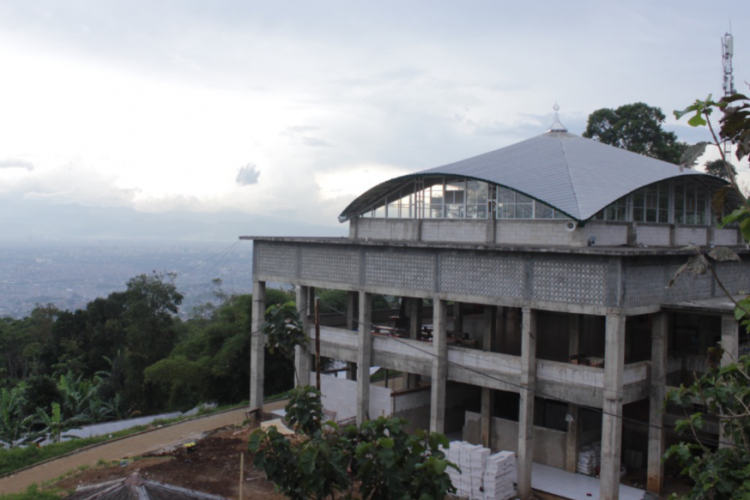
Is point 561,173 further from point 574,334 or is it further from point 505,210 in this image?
point 574,334

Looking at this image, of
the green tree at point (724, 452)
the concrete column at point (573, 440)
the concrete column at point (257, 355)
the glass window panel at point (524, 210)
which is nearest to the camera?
the green tree at point (724, 452)

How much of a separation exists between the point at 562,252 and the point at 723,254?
11446mm

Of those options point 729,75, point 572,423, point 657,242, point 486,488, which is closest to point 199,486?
point 486,488

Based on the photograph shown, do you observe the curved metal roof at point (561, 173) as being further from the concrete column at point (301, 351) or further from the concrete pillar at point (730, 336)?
the concrete pillar at point (730, 336)

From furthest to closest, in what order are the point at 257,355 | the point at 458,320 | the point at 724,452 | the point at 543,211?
the point at 257,355 < the point at 458,320 < the point at 543,211 < the point at 724,452

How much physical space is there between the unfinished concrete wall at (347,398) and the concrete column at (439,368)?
8.19ft

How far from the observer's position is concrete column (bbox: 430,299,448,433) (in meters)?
20.5

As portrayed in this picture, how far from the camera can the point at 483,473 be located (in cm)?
1789

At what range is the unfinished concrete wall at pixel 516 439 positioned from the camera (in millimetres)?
20250

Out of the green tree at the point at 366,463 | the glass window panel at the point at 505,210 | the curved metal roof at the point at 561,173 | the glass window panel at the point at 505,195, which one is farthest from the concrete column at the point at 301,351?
the green tree at the point at 366,463

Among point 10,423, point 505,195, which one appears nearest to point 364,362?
point 505,195

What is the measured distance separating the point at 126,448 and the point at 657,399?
62.3 feet

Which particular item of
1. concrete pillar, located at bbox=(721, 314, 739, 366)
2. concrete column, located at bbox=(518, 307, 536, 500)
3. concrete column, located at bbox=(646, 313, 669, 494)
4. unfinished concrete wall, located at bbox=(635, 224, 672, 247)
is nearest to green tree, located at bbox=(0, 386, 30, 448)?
concrete column, located at bbox=(518, 307, 536, 500)

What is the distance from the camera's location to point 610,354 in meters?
16.6
